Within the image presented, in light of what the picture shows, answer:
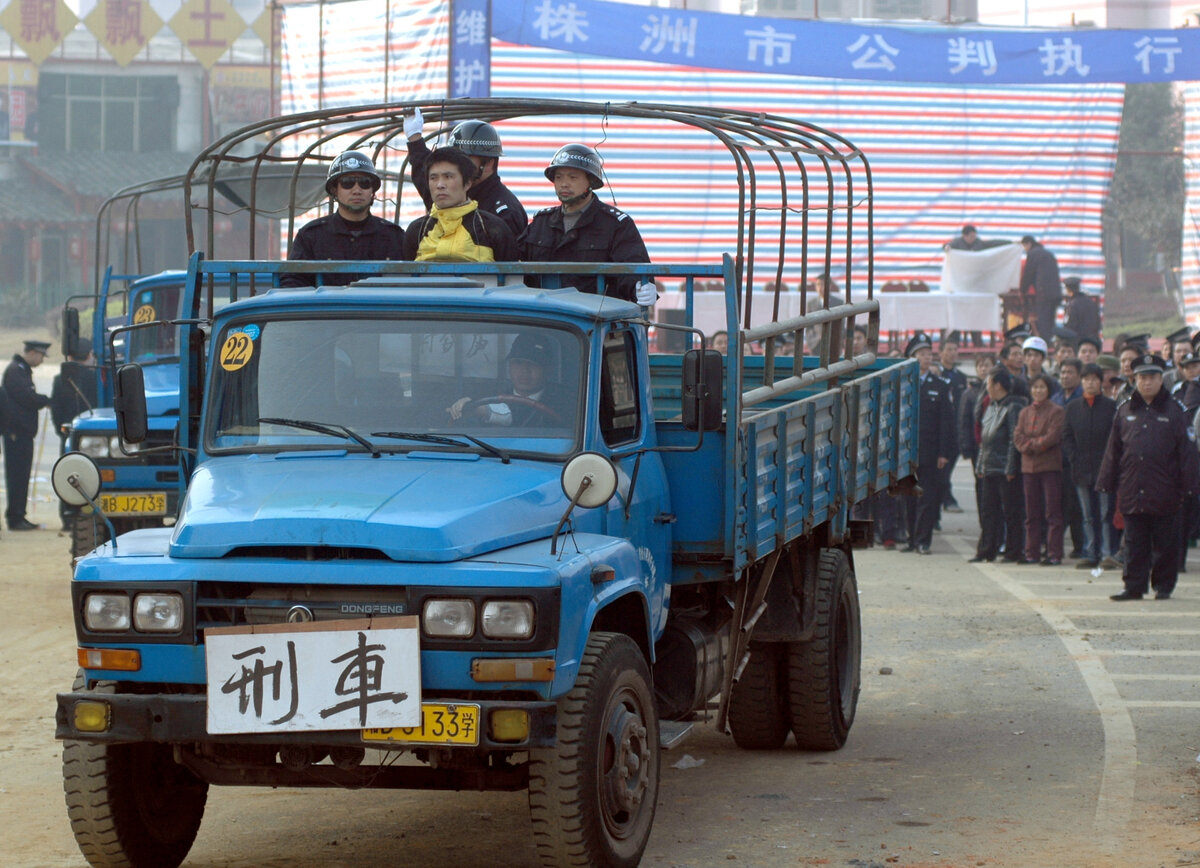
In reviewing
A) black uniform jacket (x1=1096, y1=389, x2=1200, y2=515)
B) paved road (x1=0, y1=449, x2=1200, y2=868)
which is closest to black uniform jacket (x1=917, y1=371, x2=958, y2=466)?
black uniform jacket (x1=1096, y1=389, x2=1200, y2=515)

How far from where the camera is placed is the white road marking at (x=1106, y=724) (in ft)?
24.6

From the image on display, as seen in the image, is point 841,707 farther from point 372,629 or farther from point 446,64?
point 446,64

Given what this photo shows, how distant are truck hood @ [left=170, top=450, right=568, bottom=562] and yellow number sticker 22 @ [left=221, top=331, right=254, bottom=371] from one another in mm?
365

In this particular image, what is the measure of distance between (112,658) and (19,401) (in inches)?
578

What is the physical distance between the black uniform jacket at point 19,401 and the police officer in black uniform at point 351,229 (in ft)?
40.1

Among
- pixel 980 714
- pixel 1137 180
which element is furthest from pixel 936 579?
pixel 1137 180

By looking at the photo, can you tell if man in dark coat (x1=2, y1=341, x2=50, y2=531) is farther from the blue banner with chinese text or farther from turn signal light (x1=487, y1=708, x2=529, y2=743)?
turn signal light (x1=487, y1=708, x2=529, y2=743)

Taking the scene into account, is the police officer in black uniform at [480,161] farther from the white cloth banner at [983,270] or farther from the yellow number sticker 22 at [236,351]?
the white cloth banner at [983,270]

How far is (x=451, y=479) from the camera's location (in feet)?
20.6

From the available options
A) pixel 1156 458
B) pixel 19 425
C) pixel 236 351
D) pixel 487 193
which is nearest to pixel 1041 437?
pixel 1156 458

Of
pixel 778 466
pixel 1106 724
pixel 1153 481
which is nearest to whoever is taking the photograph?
pixel 778 466

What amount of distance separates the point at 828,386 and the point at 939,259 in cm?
1660

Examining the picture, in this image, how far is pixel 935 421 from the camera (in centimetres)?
1858

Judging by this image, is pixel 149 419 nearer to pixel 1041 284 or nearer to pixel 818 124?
pixel 818 124
